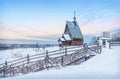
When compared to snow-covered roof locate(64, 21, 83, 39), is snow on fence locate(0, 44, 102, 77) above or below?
below

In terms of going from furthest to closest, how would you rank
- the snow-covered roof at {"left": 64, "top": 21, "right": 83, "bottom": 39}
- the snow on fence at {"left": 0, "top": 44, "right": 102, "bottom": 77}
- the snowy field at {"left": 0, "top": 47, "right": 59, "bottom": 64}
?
the snow on fence at {"left": 0, "top": 44, "right": 102, "bottom": 77} < the snowy field at {"left": 0, "top": 47, "right": 59, "bottom": 64} < the snow-covered roof at {"left": 64, "top": 21, "right": 83, "bottom": 39}

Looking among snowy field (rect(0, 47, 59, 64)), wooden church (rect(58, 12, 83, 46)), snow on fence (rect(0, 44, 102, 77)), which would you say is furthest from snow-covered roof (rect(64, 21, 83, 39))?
snowy field (rect(0, 47, 59, 64))

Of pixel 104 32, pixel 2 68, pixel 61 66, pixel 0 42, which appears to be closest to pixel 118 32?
pixel 104 32

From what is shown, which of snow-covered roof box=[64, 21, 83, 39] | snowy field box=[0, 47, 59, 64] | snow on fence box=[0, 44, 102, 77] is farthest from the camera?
snow on fence box=[0, 44, 102, 77]

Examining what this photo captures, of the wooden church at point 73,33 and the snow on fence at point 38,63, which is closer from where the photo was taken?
the wooden church at point 73,33

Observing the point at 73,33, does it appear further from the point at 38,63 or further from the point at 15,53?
the point at 38,63

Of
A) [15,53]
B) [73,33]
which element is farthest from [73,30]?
[15,53]

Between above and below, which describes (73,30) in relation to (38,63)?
above

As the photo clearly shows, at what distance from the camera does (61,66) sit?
6988 mm

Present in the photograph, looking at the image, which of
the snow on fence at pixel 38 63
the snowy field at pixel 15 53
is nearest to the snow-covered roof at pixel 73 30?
the snow on fence at pixel 38 63

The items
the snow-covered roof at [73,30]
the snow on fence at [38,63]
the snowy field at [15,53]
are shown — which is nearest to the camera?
the snow-covered roof at [73,30]

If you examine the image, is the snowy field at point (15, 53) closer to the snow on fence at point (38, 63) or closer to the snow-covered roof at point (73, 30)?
the snow on fence at point (38, 63)

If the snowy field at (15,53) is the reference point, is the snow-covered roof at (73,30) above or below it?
above

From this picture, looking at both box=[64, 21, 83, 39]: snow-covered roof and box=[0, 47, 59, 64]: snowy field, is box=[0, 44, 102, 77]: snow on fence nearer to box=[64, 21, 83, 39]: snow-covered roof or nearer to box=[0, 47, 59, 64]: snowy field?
box=[0, 47, 59, 64]: snowy field
